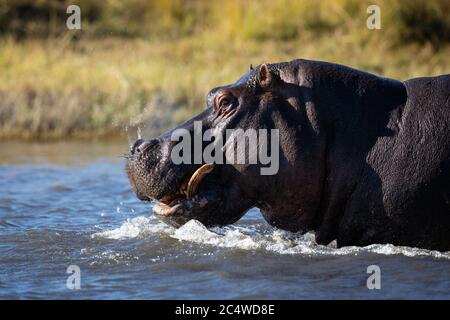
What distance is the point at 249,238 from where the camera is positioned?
683 cm

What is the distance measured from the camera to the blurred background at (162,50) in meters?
13.1

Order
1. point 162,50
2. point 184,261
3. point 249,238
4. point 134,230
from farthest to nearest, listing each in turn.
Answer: point 162,50
point 134,230
point 249,238
point 184,261

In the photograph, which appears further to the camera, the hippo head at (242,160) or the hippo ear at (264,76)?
the hippo ear at (264,76)

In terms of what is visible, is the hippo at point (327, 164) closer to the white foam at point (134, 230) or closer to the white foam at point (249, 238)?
the white foam at point (249, 238)

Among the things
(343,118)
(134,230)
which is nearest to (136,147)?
(343,118)

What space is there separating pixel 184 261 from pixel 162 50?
392 inches

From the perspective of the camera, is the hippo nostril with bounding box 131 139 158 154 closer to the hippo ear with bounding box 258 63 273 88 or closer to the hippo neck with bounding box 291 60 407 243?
the hippo ear with bounding box 258 63 273 88

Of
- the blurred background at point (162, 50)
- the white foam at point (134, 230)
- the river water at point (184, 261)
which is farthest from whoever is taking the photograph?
the blurred background at point (162, 50)

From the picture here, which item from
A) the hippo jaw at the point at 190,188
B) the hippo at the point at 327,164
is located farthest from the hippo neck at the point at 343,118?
the hippo jaw at the point at 190,188

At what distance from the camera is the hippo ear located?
6.08m

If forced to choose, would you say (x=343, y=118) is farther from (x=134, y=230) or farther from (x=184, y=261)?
(x=134, y=230)

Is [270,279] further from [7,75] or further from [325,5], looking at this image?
[325,5]

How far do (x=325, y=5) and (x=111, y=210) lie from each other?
30.0 feet

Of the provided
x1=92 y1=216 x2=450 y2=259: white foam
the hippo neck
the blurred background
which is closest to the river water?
x1=92 y1=216 x2=450 y2=259: white foam
